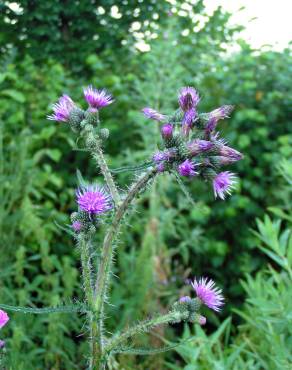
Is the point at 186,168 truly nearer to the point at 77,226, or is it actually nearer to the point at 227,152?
the point at 227,152

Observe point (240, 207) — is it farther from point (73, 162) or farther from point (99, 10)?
point (99, 10)

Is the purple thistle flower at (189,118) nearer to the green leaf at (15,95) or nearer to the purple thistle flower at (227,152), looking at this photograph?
the purple thistle flower at (227,152)

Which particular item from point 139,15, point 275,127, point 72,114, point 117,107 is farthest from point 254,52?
point 72,114

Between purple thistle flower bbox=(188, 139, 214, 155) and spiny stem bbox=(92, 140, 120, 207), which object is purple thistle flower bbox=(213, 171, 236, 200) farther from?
spiny stem bbox=(92, 140, 120, 207)

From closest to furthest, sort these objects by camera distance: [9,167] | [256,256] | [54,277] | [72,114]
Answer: [72,114] < [54,277] < [9,167] < [256,256]

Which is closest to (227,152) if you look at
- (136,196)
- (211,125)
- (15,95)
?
(211,125)

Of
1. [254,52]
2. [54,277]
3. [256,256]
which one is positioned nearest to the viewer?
[54,277]
